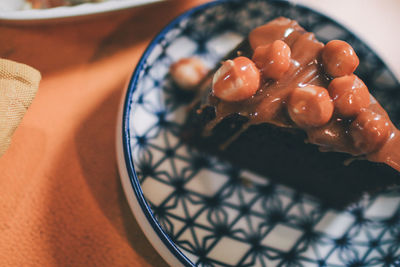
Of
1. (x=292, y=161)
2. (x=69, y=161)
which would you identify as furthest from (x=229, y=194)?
(x=69, y=161)

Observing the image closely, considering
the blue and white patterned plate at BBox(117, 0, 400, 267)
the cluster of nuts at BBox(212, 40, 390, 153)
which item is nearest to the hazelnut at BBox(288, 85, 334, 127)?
the cluster of nuts at BBox(212, 40, 390, 153)

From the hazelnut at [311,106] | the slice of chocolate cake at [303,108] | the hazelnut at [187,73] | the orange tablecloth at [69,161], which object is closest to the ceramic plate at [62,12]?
the orange tablecloth at [69,161]

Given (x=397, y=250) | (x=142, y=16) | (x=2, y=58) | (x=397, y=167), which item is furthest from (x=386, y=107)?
(x=2, y=58)

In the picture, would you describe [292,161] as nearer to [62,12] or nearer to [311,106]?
[311,106]

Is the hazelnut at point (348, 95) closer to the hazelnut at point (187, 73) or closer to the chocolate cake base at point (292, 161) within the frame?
the chocolate cake base at point (292, 161)

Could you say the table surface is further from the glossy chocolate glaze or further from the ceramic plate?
the glossy chocolate glaze
